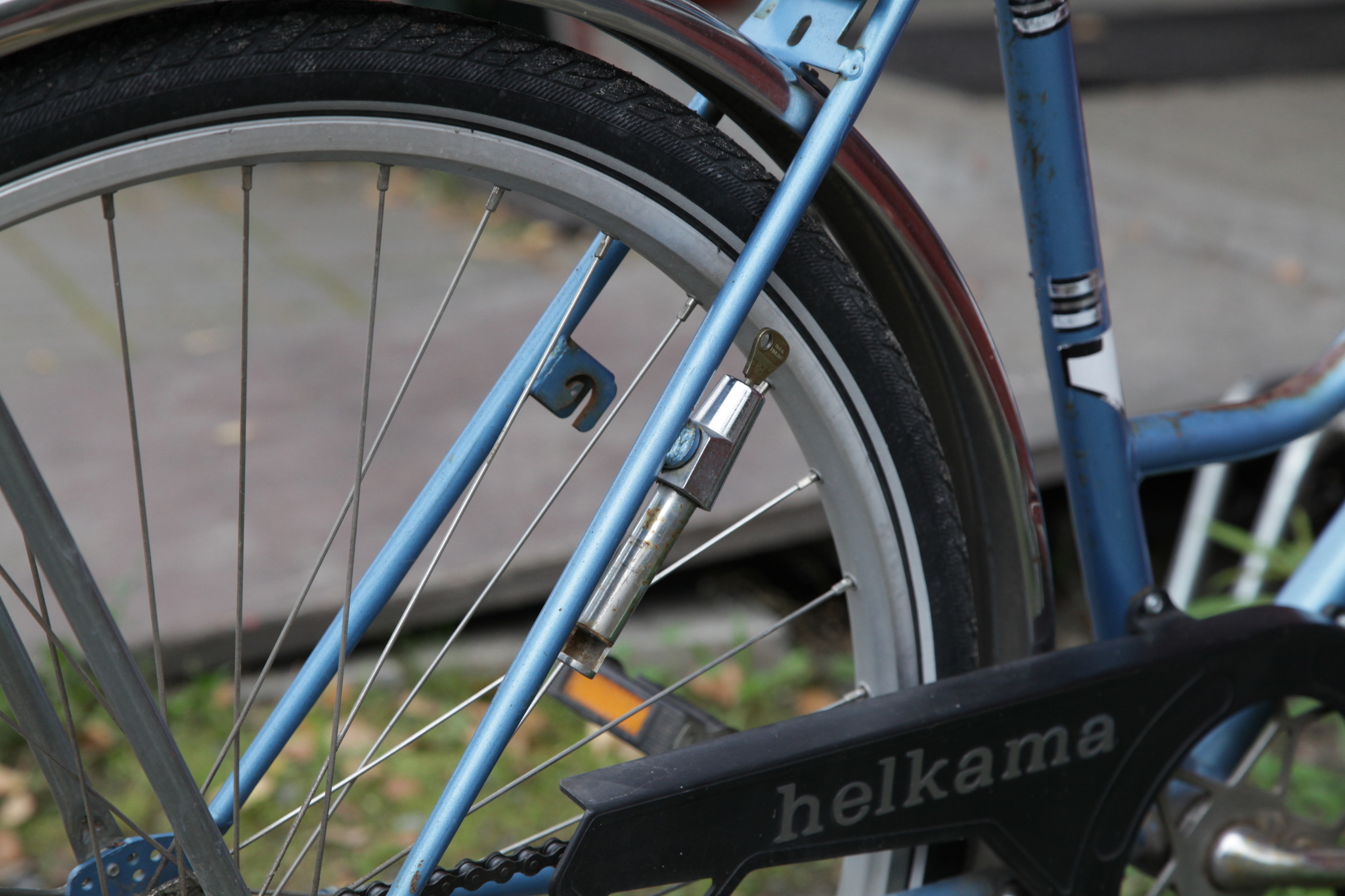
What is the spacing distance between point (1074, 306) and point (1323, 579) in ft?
1.63

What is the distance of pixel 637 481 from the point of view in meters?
0.90

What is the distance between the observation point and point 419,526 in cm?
105

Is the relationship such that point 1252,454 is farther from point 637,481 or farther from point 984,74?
point 984,74

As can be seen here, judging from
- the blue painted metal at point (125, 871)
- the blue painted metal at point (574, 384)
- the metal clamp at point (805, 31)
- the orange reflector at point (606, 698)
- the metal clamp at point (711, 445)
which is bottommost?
the blue painted metal at point (125, 871)

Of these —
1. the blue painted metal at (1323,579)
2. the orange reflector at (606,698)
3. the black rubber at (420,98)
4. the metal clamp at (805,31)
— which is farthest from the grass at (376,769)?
the metal clamp at (805,31)

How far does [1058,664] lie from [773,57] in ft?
1.96

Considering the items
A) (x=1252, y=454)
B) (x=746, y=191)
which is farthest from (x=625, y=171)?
(x=1252, y=454)

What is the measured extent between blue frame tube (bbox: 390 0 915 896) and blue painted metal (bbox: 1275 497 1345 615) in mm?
779

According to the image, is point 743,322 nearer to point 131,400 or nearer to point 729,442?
point 729,442

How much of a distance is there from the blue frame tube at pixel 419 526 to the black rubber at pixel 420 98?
131 mm

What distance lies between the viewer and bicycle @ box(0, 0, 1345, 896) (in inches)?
31.2

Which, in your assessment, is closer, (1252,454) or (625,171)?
(625,171)

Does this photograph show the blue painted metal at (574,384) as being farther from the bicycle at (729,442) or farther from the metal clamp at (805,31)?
the metal clamp at (805,31)

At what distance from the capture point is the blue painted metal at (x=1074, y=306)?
1.03 m
